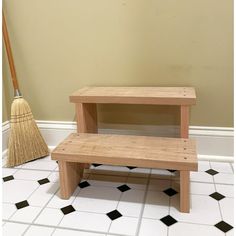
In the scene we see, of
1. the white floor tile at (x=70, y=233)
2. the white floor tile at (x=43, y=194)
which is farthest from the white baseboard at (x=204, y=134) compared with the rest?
the white floor tile at (x=70, y=233)

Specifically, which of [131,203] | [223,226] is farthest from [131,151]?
[223,226]

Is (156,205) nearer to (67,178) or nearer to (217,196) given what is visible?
(217,196)

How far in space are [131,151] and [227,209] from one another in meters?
0.67

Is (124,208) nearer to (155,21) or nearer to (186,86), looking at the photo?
(186,86)

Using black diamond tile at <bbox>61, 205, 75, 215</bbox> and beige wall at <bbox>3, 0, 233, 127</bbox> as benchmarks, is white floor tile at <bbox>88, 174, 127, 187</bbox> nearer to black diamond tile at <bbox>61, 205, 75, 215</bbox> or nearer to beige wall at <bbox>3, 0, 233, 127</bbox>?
black diamond tile at <bbox>61, 205, 75, 215</bbox>

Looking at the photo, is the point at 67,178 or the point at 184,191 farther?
the point at 67,178

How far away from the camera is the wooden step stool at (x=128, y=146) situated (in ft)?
5.49

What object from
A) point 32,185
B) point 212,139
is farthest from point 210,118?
point 32,185

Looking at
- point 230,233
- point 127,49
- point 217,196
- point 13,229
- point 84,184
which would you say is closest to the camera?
point 230,233

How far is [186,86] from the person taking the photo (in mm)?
2180

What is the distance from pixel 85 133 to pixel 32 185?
0.53 metres

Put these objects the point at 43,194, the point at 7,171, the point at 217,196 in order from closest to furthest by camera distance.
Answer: the point at 217,196 < the point at 43,194 < the point at 7,171

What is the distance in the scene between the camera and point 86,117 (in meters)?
2.12

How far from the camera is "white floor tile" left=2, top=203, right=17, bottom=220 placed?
176 cm
